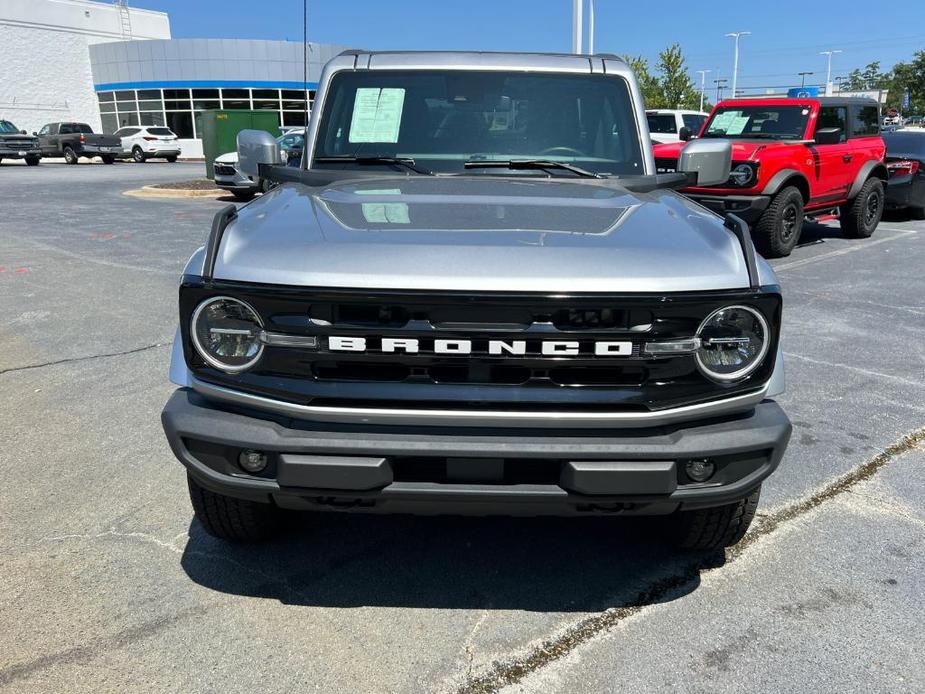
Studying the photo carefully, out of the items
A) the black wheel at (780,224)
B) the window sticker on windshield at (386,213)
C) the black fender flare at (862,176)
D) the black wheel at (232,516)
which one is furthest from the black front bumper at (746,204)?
the black wheel at (232,516)

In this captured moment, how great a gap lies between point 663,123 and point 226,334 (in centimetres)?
1785

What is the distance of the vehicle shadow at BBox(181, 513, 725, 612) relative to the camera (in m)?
2.68

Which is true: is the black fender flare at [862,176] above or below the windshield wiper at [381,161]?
below

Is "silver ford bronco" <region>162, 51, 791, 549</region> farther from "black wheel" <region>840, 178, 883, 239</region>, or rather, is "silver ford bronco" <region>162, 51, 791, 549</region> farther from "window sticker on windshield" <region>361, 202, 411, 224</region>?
"black wheel" <region>840, 178, 883, 239</region>

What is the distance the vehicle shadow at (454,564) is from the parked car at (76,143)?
33147 millimetres

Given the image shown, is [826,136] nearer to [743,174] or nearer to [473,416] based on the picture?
[743,174]

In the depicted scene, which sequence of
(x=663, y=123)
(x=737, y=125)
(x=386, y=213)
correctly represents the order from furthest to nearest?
(x=663, y=123) → (x=737, y=125) → (x=386, y=213)

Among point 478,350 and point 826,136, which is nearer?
point 478,350

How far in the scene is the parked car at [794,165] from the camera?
8914 mm

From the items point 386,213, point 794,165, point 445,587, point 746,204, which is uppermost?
point 386,213

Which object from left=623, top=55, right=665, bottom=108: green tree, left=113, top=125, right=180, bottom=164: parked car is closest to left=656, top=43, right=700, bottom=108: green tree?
left=623, top=55, right=665, bottom=108: green tree

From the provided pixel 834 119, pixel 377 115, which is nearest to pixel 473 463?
pixel 377 115

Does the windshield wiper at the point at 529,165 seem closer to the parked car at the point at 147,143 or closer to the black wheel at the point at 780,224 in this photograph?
the black wheel at the point at 780,224

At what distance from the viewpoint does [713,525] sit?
2.72 meters
